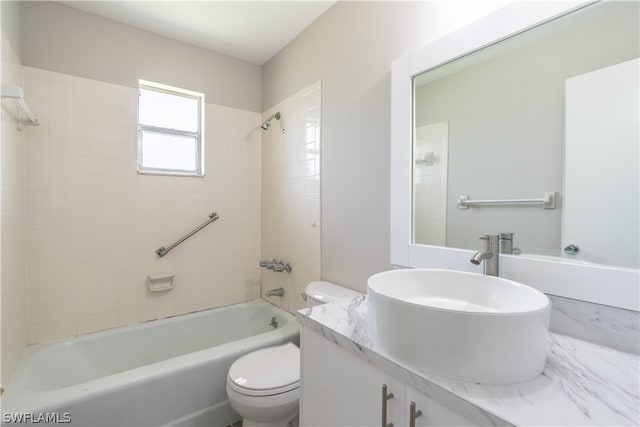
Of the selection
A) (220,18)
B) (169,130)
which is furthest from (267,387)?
(220,18)

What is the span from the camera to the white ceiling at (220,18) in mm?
1891

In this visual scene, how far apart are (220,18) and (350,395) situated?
236cm

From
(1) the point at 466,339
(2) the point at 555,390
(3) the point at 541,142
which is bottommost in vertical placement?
(2) the point at 555,390

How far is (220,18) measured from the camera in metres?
2.02

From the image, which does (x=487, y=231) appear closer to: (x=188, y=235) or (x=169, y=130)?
(x=188, y=235)

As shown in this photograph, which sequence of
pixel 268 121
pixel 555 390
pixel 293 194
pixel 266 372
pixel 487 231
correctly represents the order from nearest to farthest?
pixel 555 390 → pixel 487 231 → pixel 266 372 → pixel 293 194 → pixel 268 121

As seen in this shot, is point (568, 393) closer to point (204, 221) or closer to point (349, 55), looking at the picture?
point (349, 55)

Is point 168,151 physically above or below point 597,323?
above

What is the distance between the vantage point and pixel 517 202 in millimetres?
1082

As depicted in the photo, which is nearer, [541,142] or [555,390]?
[555,390]

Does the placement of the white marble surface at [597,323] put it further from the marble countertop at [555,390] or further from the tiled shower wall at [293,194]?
the tiled shower wall at [293,194]

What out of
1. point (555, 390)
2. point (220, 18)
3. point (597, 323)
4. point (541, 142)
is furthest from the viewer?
point (220, 18)

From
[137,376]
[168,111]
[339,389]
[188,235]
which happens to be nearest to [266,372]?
[137,376]

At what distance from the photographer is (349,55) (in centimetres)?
179
